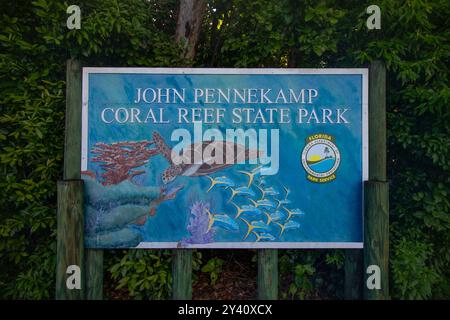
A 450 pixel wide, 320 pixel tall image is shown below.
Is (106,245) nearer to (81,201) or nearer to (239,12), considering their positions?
(81,201)

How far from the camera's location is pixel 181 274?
3012mm

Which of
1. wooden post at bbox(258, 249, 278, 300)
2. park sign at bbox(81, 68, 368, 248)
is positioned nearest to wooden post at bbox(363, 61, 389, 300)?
park sign at bbox(81, 68, 368, 248)

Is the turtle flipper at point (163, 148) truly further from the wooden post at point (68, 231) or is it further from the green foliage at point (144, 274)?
the green foliage at point (144, 274)

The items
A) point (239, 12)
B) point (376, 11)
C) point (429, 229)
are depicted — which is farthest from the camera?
point (239, 12)

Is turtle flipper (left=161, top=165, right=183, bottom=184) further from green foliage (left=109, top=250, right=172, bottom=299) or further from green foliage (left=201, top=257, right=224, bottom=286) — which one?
green foliage (left=201, top=257, right=224, bottom=286)

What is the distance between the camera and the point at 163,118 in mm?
2992

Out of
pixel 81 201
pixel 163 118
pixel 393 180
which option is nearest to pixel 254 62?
pixel 163 118

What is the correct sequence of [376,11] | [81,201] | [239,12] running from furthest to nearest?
[239,12] → [376,11] → [81,201]

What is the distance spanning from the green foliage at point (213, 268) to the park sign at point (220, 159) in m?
0.58

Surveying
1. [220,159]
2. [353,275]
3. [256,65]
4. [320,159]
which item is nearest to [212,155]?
[220,159]

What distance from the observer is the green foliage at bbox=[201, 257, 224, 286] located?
345cm

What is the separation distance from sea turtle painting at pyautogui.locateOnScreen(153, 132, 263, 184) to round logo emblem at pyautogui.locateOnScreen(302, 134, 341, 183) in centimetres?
40

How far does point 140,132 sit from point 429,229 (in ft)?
9.05

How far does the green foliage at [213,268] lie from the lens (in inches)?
136
